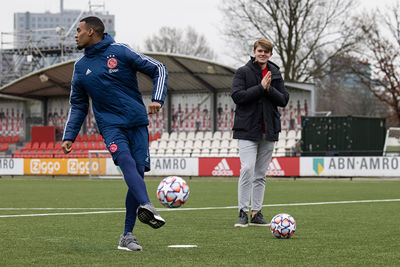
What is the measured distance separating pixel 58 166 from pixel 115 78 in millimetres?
25988

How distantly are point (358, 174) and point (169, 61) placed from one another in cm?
1259

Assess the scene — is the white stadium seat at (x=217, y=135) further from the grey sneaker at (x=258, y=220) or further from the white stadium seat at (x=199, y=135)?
the grey sneaker at (x=258, y=220)

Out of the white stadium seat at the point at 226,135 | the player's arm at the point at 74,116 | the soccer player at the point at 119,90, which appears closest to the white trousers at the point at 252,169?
the soccer player at the point at 119,90

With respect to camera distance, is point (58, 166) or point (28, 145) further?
point (28, 145)

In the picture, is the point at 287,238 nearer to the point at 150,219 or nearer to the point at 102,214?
the point at 150,219

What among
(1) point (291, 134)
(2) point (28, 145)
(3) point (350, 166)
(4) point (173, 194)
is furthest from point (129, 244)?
(2) point (28, 145)

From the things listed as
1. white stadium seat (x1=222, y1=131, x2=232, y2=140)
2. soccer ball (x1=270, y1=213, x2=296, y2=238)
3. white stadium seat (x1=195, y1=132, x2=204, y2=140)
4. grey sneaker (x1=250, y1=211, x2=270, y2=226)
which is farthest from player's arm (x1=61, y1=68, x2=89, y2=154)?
white stadium seat (x1=195, y1=132, x2=204, y2=140)

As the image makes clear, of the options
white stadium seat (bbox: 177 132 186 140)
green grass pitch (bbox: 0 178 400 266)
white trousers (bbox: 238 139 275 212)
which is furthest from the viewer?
white stadium seat (bbox: 177 132 186 140)

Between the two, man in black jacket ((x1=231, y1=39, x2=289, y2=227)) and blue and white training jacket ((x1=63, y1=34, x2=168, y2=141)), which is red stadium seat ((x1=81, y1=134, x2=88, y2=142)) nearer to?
man in black jacket ((x1=231, y1=39, x2=289, y2=227))

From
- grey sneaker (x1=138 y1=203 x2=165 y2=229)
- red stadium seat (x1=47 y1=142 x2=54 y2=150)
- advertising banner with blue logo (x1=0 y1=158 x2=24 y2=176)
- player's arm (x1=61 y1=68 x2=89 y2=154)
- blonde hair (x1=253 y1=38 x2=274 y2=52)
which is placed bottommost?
advertising banner with blue logo (x1=0 y1=158 x2=24 y2=176)

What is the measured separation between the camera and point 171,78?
38.0 metres

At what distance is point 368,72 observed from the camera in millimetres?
48312

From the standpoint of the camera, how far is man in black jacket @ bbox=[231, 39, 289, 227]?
8.92m

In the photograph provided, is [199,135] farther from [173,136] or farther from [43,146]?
[43,146]
